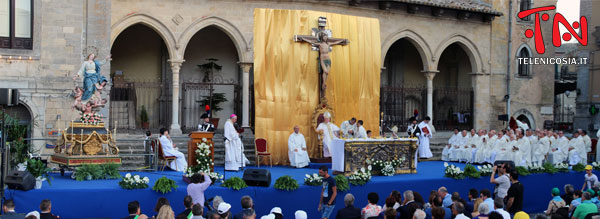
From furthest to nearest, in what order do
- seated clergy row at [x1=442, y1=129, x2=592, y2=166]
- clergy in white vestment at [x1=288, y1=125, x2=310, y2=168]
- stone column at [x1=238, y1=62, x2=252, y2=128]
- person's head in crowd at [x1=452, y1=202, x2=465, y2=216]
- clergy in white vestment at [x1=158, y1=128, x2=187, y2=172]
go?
1. stone column at [x1=238, y1=62, x2=252, y2=128]
2. seated clergy row at [x1=442, y1=129, x2=592, y2=166]
3. clergy in white vestment at [x1=288, y1=125, x2=310, y2=168]
4. clergy in white vestment at [x1=158, y1=128, x2=187, y2=172]
5. person's head in crowd at [x1=452, y1=202, x2=465, y2=216]

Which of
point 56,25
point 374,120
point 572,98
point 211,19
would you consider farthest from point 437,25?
point 572,98

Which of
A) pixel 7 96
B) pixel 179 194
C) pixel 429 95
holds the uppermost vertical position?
pixel 429 95

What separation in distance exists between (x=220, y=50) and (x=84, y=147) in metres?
11.0

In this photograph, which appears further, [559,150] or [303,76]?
[559,150]

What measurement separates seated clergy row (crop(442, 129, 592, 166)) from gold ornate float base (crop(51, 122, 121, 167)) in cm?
1159

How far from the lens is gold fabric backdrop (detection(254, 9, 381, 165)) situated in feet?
56.6

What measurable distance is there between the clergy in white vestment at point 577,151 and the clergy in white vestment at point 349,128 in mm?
8349

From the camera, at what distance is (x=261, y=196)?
12.4m

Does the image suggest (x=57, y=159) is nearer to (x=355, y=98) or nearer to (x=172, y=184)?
(x=172, y=184)

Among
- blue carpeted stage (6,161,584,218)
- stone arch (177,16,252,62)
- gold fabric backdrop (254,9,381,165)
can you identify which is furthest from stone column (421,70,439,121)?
blue carpeted stage (6,161,584,218)

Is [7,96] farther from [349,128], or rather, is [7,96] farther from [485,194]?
[349,128]

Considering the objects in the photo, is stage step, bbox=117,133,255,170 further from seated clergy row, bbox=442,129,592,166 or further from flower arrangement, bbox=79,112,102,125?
seated clergy row, bbox=442,129,592,166

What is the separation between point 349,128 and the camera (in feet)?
56.5

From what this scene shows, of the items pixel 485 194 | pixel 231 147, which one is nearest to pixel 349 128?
pixel 231 147
